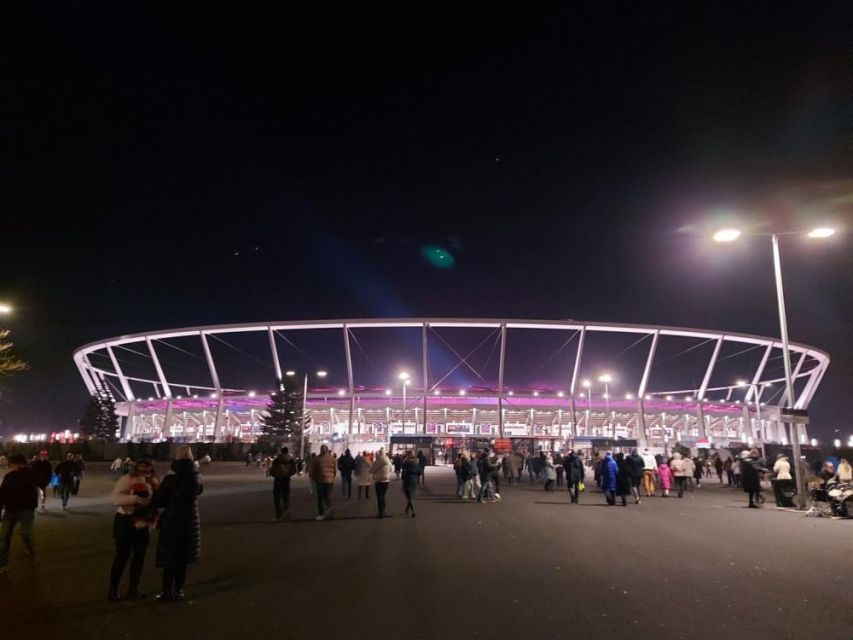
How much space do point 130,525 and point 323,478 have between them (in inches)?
300

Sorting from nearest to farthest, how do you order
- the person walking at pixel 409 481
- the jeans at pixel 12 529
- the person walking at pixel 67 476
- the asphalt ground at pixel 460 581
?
the asphalt ground at pixel 460 581 < the jeans at pixel 12 529 < the person walking at pixel 409 481 < the person walking at pixel 67 476

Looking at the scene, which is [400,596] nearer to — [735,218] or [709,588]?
[709,588]

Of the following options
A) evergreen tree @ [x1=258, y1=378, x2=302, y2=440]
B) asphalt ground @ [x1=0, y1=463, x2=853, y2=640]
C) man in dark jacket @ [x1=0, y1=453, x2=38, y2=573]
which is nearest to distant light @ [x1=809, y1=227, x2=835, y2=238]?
asphalt ground @ [x1=0, y1=463, x2=853, y2=640]

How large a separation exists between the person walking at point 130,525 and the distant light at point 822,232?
16.8 m

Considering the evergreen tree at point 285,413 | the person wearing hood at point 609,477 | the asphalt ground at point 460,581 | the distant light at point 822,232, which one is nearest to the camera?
the asphalt ground at point 460,581

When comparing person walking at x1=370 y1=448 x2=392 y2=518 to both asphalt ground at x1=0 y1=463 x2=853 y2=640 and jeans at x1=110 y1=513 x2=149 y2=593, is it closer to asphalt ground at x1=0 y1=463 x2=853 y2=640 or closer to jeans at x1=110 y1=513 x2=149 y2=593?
asphalt ground at x1=0 y1=463 x2=853 y2=640

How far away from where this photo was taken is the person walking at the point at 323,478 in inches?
535

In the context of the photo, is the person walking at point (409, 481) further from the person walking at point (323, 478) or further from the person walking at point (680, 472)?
the person walking at point (680, 472)

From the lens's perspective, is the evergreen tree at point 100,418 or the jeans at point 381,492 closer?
the jeans at point 381,492

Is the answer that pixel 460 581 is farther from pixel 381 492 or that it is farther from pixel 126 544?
pixel 381 492

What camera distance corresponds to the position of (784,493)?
17.0 m

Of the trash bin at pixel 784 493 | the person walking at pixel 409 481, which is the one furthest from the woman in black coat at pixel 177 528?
the trash bin at pixel 784 493

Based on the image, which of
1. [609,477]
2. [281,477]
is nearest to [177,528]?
[281,477]

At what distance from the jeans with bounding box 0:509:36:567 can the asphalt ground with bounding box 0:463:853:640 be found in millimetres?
415
